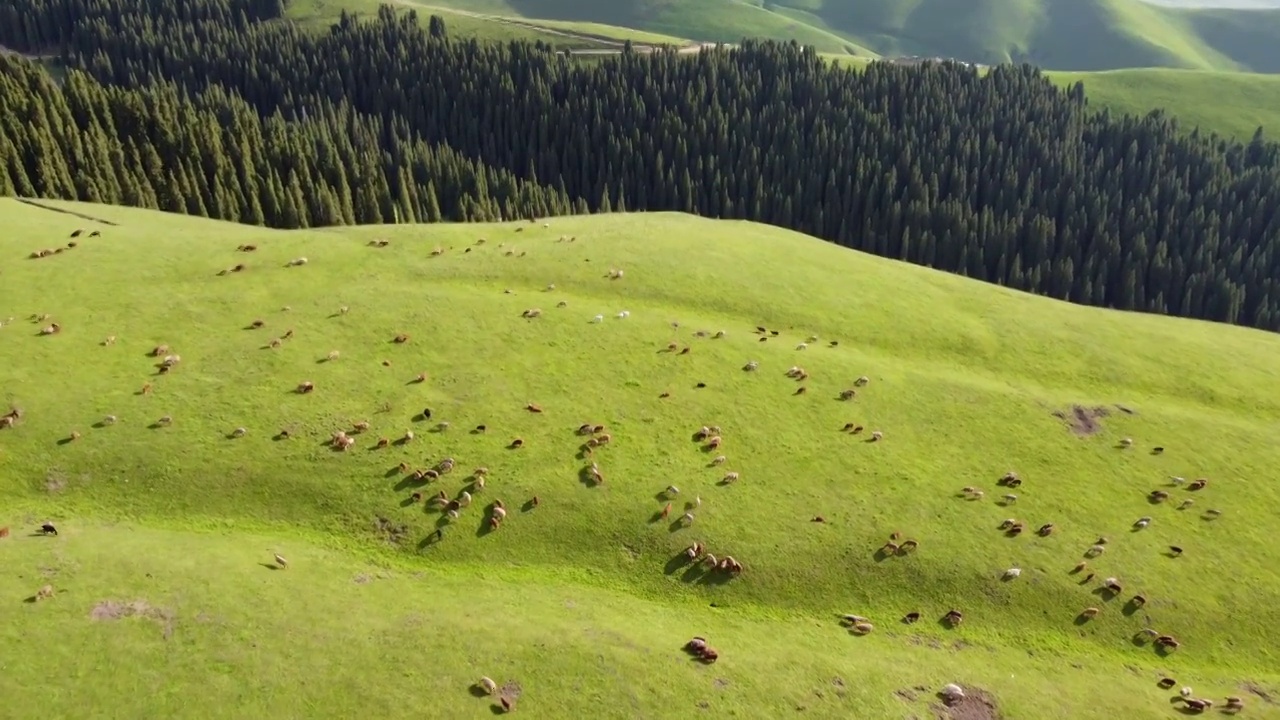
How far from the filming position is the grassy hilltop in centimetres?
2647

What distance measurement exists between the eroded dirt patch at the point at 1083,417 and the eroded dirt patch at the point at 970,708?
2436 cm

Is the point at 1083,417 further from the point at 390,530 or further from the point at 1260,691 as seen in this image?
the point at 390,530

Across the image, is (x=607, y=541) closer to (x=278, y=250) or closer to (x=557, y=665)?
(x=557, y=665)

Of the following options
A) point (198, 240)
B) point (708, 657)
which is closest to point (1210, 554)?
point (708, 657)

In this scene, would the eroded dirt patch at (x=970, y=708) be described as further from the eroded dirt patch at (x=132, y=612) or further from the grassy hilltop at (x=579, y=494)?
the eroded dirt patch at (x=132, y=612)

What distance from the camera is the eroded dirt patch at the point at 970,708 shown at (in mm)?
27078

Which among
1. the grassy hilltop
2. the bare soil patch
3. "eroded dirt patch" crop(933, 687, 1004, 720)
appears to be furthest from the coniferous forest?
the bare soil patch

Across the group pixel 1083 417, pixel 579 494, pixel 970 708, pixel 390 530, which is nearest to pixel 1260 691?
pixel 970 708

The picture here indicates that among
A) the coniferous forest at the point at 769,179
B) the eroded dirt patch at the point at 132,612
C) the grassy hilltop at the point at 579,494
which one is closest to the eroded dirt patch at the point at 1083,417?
the grassy hilltop at the point at 579,494

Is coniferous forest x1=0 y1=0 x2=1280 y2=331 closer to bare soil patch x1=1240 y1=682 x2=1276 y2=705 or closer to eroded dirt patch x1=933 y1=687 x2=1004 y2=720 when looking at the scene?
eroded dirt patch x1=933 y1=687 x2=1004 y2=720

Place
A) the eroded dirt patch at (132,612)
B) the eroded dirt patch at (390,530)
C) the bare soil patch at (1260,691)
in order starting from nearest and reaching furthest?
the eroded dirt patch at (132,612) → the bare soil patch at (1260,691) → the eroded dirt patch at (390,530)

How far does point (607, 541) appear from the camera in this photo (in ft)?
111

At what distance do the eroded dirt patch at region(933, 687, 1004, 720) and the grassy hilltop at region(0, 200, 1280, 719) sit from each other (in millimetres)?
176

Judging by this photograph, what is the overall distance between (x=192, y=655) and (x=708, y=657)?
55.0 ft
